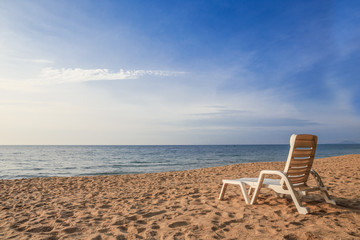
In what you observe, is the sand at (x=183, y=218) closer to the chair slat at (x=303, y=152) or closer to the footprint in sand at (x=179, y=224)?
the footprint in sand at (x=179, y=224)

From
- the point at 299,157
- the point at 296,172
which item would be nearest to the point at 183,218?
the point at 296,172

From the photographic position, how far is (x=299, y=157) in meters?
3.79

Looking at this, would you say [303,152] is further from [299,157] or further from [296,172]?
[296,172]

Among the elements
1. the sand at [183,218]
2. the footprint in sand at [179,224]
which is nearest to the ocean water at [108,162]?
the sand at [183,218]

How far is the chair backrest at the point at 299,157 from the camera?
3.64 m

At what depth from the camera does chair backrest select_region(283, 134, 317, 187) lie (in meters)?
3.64

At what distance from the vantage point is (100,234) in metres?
3.09

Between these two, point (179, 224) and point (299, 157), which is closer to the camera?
point (179, 224)

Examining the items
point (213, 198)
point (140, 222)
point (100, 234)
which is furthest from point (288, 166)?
point (100, 234)

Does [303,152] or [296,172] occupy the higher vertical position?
[303,152]

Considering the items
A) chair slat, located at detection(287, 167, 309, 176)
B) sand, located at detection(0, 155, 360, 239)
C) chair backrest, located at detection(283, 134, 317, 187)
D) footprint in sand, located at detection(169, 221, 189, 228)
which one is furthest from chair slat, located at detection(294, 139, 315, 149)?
footprint in sand, located at detection(169, 221, 189, 228)

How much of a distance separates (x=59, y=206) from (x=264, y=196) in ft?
14.6

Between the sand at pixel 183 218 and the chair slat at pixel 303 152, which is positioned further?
the chair slat at pixel 303 152

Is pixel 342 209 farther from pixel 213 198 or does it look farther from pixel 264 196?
pixel 213 198
